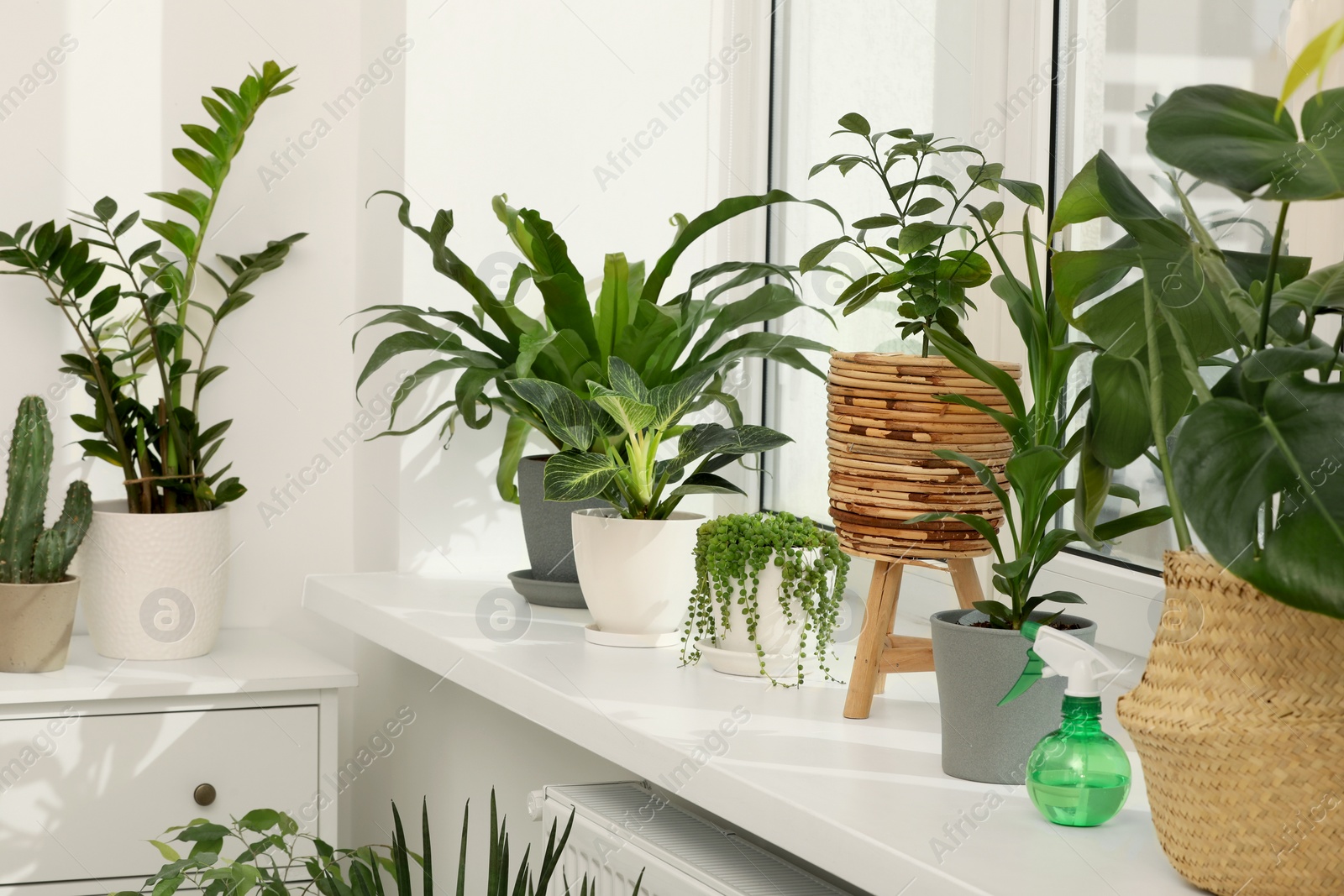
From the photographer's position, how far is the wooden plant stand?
1.12 metres

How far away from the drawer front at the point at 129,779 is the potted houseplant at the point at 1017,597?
1.18 m

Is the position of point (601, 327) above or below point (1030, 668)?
above

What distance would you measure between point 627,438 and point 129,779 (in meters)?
0.89

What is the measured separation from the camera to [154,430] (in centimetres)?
192

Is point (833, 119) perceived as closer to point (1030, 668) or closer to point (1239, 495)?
point (1030, 668)

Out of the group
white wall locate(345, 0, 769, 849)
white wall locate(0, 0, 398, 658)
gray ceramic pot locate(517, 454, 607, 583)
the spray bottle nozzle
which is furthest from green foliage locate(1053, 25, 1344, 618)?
white wall locate(0, 0, 398, 658)

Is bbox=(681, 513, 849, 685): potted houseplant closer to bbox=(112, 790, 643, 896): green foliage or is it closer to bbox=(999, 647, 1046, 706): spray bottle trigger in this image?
bbox=(112, 790, 643, 896): green foliage

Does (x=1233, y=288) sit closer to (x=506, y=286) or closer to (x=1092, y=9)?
(x=1092, y=9)

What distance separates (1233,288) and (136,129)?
6.11 feet

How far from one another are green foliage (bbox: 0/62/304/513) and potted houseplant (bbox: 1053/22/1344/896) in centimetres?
146

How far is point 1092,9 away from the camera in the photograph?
1.36 metres

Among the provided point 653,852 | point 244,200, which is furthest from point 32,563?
point 653,852

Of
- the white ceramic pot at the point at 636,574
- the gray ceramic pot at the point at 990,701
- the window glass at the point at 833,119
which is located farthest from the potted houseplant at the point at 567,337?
the gray ceramic pot at the point at 990,701

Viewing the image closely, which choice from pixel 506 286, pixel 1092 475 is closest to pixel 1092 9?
pixel 1092 475
